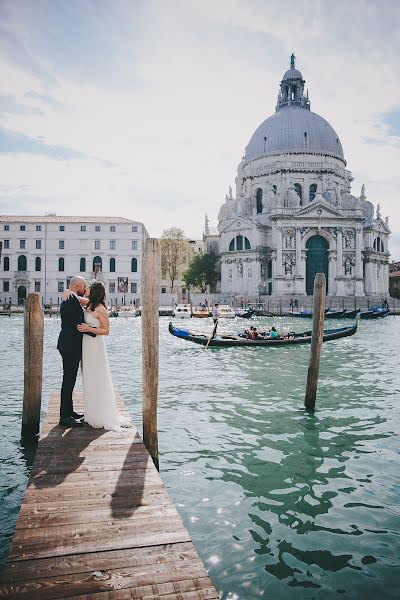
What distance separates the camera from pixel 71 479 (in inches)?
163

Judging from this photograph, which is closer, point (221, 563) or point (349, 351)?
point (221, 563)

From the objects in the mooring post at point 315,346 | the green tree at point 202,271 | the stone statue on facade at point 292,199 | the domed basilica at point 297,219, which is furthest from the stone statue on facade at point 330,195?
the mooring post at point 315,346

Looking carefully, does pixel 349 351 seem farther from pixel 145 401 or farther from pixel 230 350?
pixel 145 401

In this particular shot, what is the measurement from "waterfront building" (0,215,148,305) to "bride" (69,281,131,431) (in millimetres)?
46950

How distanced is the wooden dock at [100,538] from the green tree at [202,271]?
55.6 meters

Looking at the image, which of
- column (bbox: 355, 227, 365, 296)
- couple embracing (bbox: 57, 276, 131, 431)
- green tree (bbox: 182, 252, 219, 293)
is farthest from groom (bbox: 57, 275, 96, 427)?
green tree (bbox: 182, 252, 219, 293)

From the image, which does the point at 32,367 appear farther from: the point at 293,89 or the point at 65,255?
the point at 293,89

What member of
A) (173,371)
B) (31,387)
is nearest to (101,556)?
(31,387)

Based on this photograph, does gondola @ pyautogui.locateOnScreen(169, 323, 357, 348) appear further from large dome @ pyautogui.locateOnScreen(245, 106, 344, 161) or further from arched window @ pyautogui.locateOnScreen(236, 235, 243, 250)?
large dome @ pyautogui.locateOnScreen(245, 106, 344, 161)

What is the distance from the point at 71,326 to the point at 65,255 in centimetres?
4907

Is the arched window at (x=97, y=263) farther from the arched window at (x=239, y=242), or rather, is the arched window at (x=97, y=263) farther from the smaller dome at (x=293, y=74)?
the smaller dome at (x=293, y=74)

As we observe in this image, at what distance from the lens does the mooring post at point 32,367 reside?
22.5 feet

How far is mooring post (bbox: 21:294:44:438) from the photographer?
6852mm

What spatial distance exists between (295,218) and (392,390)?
4192 centimetres
